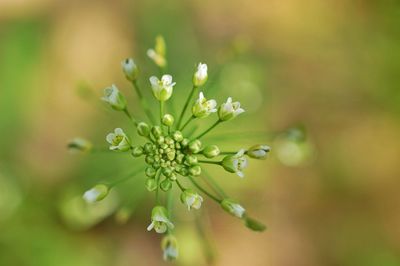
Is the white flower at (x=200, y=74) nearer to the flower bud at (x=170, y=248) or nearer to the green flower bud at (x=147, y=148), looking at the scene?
the green flower bud at (x=147, y=148)

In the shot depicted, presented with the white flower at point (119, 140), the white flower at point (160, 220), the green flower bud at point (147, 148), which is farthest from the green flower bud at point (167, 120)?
the white flower at point (160, 220)

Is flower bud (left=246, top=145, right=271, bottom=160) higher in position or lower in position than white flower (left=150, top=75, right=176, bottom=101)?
lower

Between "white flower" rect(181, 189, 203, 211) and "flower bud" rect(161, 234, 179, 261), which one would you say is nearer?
"white flower" rect(181, 189, 203, 211)

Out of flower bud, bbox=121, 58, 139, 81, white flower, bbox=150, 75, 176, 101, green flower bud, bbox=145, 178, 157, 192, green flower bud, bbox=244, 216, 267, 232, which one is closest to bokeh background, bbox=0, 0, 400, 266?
green flower bud, bbox=244, 216, 267, 232

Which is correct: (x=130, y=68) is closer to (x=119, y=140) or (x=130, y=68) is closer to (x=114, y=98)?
(x=114, y=98)

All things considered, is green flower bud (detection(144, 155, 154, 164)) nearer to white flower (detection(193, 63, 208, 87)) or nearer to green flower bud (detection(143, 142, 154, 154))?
green flower bud (detection(143, 142, 154, 154))

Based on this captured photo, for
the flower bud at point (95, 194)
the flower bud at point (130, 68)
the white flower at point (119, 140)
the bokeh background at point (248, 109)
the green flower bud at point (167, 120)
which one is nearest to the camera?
the white flower at point (119, 140)
